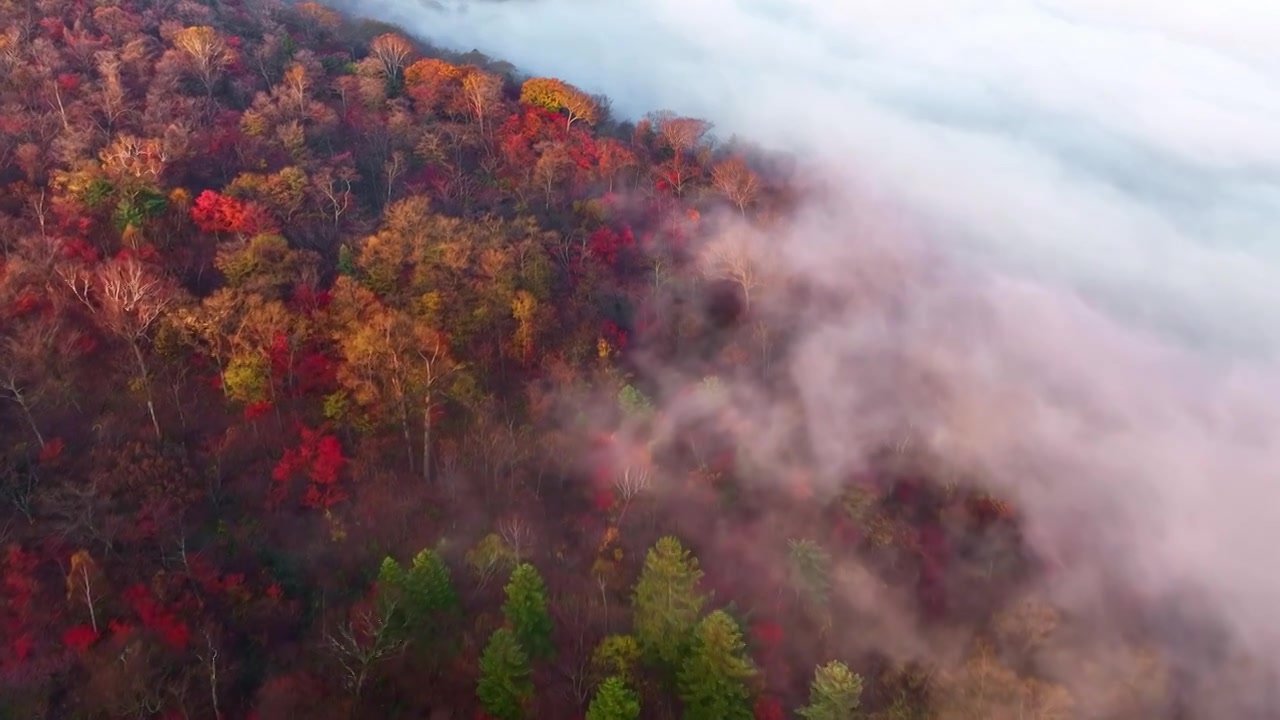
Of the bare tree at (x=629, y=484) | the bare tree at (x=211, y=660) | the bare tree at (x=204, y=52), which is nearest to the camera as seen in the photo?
the bare tree at (x=211, y=660)

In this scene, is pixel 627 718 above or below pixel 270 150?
below

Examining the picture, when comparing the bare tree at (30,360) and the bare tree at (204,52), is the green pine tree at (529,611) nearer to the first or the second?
the bare tree at (30,360)

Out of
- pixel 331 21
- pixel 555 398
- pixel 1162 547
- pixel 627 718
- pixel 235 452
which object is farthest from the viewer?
pixel 331 21

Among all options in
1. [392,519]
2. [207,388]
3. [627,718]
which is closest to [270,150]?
[207,388]

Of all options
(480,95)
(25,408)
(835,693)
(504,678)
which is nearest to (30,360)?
(25,408)

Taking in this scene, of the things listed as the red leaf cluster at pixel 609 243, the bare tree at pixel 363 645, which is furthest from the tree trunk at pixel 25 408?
the red leaf cluster at pixel 609 243

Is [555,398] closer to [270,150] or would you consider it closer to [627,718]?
[627,718]
